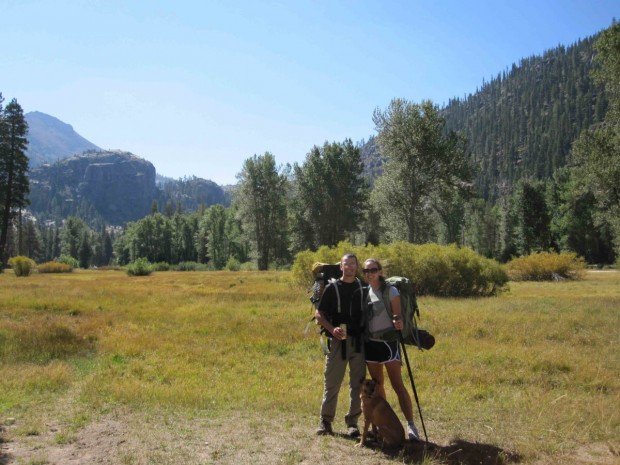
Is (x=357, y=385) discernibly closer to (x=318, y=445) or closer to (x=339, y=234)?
(x=318, y=445)

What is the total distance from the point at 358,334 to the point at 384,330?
0.42 metres

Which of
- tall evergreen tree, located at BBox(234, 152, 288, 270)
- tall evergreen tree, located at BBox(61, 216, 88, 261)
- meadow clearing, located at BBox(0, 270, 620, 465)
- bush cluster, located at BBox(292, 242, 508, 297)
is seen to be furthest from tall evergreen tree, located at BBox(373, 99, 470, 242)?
tall evergreen tree, located at BBox(61, 216, 88, 261)

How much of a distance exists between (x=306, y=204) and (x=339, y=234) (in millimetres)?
5150

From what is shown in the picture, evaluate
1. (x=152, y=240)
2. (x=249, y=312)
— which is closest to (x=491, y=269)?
(x=249, y=312)

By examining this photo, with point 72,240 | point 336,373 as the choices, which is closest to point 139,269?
point 336,373

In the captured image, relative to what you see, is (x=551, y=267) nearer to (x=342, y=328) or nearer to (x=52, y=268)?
(x=342, y=328)

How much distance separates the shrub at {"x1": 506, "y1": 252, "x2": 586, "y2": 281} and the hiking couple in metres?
35.6

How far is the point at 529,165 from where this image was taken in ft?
611

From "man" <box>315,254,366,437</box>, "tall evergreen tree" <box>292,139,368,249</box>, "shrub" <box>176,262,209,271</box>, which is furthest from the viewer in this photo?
"shrub" <box>176,262,209,271</box>

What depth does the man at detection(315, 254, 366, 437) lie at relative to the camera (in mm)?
6184

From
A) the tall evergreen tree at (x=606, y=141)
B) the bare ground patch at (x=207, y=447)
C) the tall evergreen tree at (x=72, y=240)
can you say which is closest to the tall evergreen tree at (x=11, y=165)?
the bare ground patch at (x=207, y=447)

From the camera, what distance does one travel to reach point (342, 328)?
6.19 meters

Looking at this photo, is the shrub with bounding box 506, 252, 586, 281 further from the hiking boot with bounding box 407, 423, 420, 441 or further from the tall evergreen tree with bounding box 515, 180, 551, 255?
the hiking boot with bounding box 407, 423, 420, 441

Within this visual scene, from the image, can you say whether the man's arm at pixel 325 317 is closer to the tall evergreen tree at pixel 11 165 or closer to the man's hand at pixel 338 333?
the man's hand at pixel 338 333
